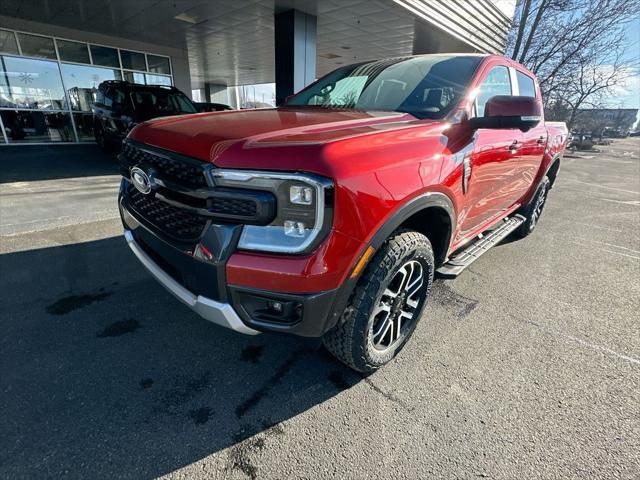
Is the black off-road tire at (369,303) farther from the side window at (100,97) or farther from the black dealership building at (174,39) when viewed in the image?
the side window at (100,97)

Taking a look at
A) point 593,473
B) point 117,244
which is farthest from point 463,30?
point 593,473

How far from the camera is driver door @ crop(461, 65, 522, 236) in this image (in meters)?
2.40

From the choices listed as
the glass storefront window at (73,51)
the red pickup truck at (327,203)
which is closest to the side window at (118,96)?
the glass storefront window at (73,51)

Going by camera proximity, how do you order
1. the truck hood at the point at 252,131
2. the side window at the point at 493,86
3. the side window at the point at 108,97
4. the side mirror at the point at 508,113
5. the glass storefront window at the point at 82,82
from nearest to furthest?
the truck hood at the point at 252,131
the side mirror at the point at 508,113
the side window at the point at 493,86
the side window at the point at 108,97
the glass storefront window at the point at 82,82

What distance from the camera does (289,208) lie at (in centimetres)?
144

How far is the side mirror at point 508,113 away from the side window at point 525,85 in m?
1.44

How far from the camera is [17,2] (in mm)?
8797

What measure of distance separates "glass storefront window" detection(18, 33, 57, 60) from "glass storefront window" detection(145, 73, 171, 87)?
3171 millimetres

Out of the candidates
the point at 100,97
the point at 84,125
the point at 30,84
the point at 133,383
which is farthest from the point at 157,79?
the point at 133,383

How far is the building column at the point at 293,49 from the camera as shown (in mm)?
8453

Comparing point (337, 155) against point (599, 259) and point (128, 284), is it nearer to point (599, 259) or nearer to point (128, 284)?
point (128, 284)

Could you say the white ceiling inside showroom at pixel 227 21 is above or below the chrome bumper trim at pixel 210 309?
above

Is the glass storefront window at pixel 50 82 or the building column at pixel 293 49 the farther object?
the glass storefront window at pixel 50 82

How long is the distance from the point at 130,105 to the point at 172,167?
7878 millimetres
